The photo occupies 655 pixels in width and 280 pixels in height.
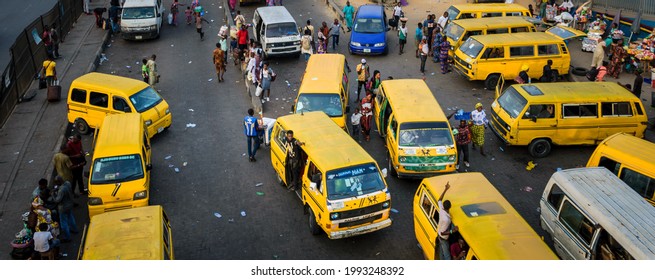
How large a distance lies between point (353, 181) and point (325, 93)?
546 centimetres

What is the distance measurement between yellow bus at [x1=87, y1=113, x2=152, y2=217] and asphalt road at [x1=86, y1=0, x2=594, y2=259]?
1035 mm

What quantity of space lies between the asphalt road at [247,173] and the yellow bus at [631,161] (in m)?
2.01

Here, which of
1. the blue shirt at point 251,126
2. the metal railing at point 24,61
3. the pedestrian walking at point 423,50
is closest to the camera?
the blue shirt at point 251,126

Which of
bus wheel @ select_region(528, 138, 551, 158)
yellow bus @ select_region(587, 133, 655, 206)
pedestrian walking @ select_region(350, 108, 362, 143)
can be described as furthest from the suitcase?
yellow bus @ select_region(587, 133, 655, 206)

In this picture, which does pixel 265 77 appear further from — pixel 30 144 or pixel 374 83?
pixel 30 144

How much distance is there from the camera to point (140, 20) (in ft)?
92.4

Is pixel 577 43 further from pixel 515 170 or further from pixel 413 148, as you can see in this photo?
pixel 413 148

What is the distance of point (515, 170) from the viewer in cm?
1677

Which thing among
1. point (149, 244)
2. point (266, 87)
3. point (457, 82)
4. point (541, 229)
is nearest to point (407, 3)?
point (457, 82)

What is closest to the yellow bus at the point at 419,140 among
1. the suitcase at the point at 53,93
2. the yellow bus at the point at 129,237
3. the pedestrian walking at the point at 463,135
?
the pedestrian walking at the point at 463,135

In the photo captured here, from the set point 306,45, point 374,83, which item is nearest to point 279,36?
point 306,45

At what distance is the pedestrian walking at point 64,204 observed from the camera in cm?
1305

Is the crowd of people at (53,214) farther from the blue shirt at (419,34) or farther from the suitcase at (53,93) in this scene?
the blue shirt at (419,34)

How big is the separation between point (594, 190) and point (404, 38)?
15373 millimetres
